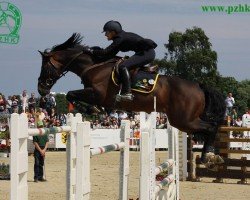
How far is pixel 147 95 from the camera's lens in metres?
10.9

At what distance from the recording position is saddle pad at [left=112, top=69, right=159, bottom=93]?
1084 cm

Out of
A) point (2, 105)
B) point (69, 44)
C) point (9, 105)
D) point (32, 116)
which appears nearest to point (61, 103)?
point (9, 105)

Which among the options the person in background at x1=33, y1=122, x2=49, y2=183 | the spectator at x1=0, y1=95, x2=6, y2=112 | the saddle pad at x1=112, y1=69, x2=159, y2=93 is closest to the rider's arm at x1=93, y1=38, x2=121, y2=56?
the saddle pad at x1=112, y1=69, x2=159, y2=93

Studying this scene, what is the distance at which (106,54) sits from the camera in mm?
10875

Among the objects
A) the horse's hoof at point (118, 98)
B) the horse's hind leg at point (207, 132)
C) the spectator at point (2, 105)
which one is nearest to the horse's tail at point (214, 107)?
the horse's hind leg at point (207, 132)

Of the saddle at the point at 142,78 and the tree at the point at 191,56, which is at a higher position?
the tree at the point at 191,56

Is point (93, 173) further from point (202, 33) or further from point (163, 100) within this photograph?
point (202, 33)

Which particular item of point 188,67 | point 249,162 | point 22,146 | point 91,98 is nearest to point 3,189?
point 91,98

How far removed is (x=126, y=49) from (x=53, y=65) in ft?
4.28

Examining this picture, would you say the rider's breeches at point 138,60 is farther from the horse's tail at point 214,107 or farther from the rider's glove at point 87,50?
the horse's tail at point 214,107

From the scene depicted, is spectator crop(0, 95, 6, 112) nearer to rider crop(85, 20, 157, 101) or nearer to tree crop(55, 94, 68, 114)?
rider crop(85, 20, 157, 101)

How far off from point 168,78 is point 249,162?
5111mm

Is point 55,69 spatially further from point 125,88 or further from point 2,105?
point 2,105

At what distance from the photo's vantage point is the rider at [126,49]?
1048cm
